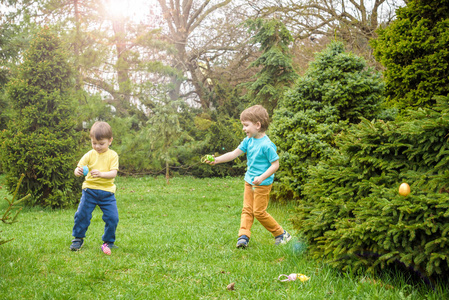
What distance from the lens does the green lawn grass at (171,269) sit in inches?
110

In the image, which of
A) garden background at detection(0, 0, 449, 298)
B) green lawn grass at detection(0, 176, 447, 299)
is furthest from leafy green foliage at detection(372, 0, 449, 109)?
green lawn grass at detection(0, 176, 447, 299)

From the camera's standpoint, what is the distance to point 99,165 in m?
4.34

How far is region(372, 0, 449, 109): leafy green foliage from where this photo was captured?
5750 millimetres

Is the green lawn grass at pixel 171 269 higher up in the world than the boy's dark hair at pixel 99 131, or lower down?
lower down

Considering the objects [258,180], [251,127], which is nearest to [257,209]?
[258,180]

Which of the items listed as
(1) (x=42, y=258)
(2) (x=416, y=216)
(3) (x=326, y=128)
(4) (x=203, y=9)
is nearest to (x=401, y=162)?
(2) (x=416, y=216)

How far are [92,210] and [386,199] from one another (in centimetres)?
330

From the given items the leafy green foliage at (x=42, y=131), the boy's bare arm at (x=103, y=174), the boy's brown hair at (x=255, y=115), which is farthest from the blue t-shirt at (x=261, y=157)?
the leafy green foliage at (x=42, y=131)

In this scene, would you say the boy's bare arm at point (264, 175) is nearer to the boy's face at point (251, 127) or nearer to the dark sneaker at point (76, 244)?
the boy's face at point (251, 127)

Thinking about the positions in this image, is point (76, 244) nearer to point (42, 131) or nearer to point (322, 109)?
point (322, 109)

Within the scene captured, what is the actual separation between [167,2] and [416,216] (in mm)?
21969

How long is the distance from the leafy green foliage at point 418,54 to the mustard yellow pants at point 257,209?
11.0 ft

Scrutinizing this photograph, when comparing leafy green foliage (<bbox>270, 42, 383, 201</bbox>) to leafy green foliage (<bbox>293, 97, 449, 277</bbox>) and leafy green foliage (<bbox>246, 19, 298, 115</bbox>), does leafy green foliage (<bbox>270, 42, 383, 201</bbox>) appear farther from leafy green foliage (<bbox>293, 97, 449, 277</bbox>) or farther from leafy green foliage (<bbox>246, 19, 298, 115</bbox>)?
leafy green foliage (<bbox>246, 19, 298, 115</bbox>)

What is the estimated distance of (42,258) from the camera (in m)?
3.91
